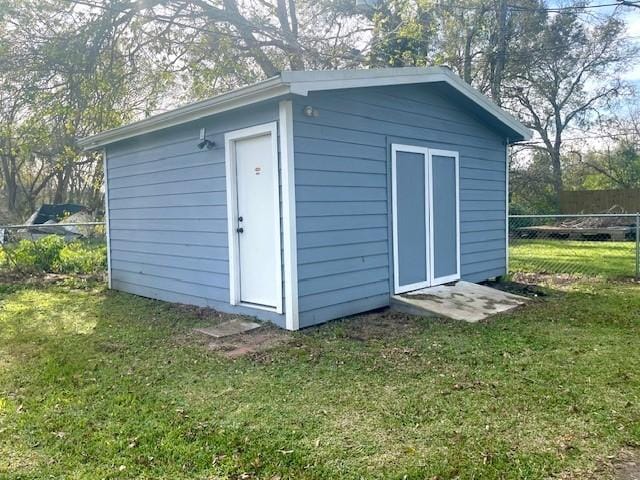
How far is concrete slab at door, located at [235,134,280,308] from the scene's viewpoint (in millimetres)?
5004

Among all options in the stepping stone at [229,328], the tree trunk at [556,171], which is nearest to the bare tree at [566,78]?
the tree trunk at [556,171]

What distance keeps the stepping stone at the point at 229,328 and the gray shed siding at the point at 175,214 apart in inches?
6.9

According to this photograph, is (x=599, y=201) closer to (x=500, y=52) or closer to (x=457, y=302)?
(x=500, y=52)

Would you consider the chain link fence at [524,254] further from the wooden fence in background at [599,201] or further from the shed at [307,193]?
the wooden fence in background at [599,201]

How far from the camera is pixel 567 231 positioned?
14875mm

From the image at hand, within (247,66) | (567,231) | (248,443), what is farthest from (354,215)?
(567,231)

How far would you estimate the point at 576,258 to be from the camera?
10273 mm

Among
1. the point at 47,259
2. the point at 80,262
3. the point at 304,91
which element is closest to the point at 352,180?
the point at 304,91

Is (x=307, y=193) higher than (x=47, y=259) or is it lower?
higher

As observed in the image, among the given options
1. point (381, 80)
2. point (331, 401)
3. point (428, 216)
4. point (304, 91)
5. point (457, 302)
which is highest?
point (381, 80)

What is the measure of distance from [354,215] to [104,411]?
3150mm

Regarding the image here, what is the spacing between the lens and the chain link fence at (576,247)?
845 cm

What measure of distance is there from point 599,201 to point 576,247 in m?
5.84

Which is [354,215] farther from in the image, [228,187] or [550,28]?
[550,28]
